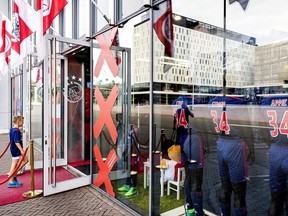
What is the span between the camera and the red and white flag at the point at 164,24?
3488 millimetres

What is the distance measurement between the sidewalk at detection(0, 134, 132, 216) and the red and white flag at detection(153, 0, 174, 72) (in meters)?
2.65

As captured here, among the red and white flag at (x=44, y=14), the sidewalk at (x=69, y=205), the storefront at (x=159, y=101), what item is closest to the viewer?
the storefront at (x=159, y=101)

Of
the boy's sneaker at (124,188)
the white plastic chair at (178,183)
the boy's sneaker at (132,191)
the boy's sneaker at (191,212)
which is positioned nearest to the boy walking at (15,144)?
the boy's sneaker at (124,188)

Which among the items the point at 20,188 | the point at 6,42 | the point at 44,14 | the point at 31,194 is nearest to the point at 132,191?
the point at 31,194

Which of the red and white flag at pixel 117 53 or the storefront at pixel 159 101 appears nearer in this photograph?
the storefront at pixel 159 101

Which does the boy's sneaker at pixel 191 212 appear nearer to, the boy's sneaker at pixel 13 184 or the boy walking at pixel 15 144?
the boy walking at pixel 15 144

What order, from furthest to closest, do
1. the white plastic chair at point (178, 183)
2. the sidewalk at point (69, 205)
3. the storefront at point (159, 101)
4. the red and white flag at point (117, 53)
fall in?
the red and white flag at point (117, 53)
the sidewalk at point (69, 205)
the white plastic chair at point (178, 183)
the storefront at point (159, 101)

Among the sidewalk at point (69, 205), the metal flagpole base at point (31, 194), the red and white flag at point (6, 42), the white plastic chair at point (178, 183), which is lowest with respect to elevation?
the sidewalk at point (69, 205)

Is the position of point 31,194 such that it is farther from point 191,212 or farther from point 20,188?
point 191,212

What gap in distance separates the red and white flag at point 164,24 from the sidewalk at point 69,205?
2648mm

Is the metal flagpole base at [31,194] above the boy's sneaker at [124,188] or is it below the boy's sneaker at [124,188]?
below

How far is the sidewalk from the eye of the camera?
3.89 m

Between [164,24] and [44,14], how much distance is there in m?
2.03

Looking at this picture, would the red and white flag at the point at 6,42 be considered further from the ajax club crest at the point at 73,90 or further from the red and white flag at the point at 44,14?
the red and white flag at the point at 44,14
